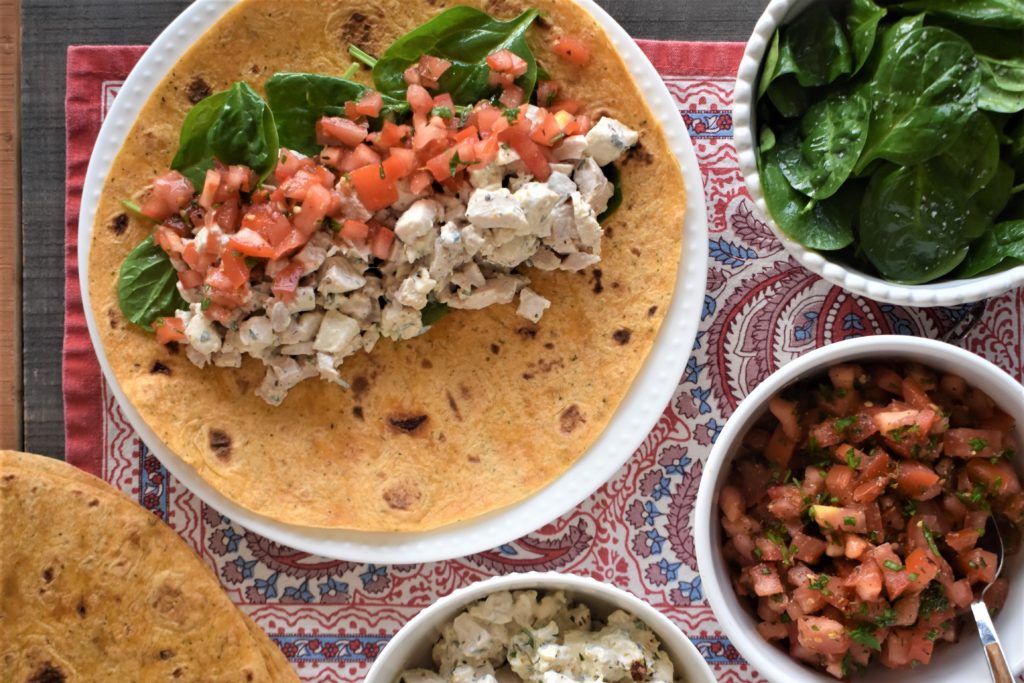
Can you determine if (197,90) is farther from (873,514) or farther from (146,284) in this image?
(873,514)

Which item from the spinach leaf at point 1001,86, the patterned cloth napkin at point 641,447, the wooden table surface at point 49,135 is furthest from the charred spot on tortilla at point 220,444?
the spinach leaf at point 1001,86

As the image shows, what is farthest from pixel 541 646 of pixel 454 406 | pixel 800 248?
pixel 800 248

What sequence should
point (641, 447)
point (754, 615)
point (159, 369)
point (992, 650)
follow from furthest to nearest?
point (641, 447) < point (159, 369) < point (754, 615) < point (992, 650)

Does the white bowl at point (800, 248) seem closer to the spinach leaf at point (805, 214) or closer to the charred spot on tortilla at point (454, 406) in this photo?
the spinach leaf at point (805, 214)

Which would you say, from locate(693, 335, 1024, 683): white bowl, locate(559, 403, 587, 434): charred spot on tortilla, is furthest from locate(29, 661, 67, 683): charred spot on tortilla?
locate(693, 335, 1024, 683): white bowl

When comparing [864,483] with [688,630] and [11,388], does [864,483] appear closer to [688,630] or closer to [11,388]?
[688,630]

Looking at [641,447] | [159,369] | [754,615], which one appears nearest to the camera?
[754,615]
